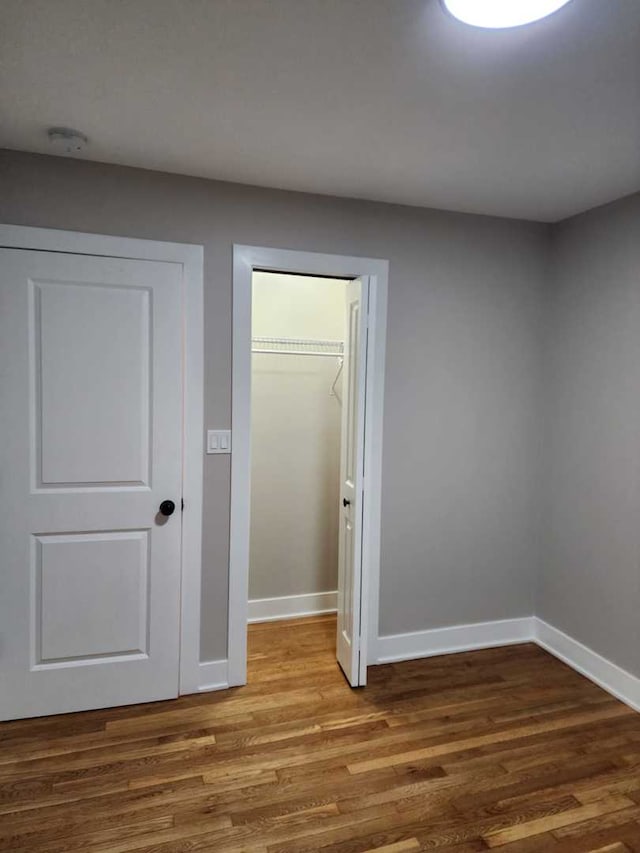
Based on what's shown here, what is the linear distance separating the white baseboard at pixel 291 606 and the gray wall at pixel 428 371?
0.77 meters

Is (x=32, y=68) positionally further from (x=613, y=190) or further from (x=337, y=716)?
(x=337, y=716)

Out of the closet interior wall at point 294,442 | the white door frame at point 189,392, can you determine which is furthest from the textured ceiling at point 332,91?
the closet interior wall at point 294,442

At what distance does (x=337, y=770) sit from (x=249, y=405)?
5.19ft

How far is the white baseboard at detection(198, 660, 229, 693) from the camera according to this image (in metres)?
2.62

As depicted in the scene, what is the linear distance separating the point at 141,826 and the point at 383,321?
7.64ft

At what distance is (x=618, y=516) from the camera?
2691 millimetres

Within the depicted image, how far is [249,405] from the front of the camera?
2.58 m

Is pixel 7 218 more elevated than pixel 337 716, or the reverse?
pixel 7 218

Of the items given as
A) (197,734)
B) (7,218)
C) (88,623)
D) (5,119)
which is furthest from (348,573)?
(5,119)

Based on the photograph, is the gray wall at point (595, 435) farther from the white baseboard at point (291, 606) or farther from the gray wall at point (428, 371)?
the white baseboard at point (291, 606)

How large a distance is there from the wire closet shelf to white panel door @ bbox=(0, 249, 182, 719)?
1.01m

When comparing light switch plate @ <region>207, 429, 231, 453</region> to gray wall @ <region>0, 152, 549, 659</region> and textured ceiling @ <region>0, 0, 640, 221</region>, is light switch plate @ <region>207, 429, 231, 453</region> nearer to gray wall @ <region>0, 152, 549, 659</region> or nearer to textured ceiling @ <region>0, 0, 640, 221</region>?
gray wall @ <region>0, 152, 549, 659</region>

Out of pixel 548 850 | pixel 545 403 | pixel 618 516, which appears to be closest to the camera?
pixel 548 850

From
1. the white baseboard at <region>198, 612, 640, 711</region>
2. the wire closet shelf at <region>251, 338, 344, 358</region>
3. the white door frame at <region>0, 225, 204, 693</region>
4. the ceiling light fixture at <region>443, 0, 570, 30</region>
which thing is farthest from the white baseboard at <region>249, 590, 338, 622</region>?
the ceiling light fixture at <region>443, 0, 570, 30</region>
